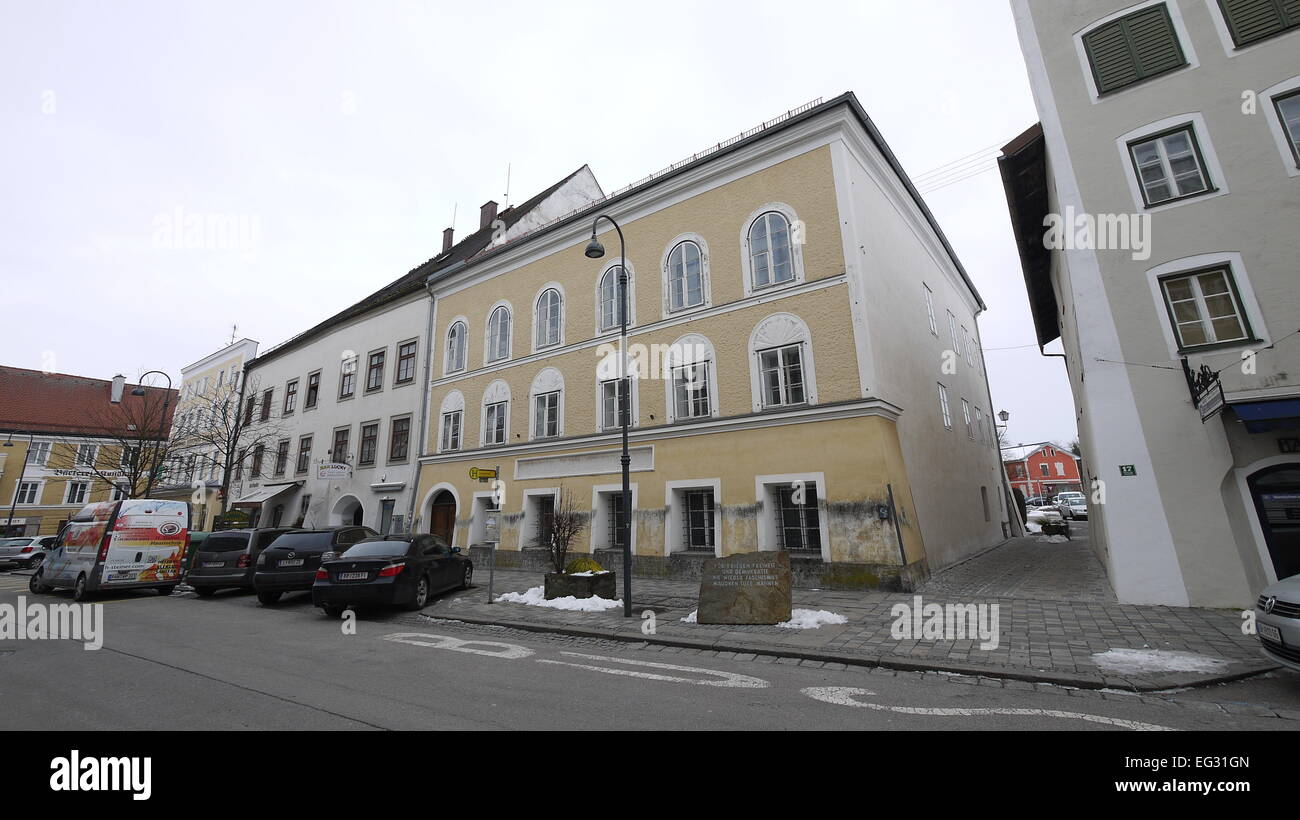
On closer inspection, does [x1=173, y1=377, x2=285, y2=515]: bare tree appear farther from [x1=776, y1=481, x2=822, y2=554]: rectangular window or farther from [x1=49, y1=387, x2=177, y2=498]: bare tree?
[x1=776, y1=481, x2=822, y2=554]: rectangular window

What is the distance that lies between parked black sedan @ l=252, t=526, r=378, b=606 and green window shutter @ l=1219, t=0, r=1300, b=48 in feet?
68.7

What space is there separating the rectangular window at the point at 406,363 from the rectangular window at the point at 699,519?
587 inches

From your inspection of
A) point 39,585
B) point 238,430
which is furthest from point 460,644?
point 238,430

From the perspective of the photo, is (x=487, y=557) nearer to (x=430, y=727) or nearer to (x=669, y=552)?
(x=669, y=552)

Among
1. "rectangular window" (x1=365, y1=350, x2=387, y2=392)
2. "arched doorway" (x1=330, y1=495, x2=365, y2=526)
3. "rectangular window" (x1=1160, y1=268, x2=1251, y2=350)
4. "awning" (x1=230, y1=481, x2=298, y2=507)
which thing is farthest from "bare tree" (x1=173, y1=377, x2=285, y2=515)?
"rectangular window" (x1=1160, y1=268, x2=1251, y2=350)

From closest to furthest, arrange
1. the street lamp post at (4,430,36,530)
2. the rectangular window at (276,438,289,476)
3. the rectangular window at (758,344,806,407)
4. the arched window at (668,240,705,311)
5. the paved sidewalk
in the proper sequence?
the paved sidewalk
the rectangular window at (758,344,806,407)
the arched window at (668,240,705,311)
the rectangular window at (276,438,289,476)
the street lamp post at (4,430,36,530)

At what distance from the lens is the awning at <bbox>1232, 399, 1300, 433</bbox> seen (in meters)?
8.19

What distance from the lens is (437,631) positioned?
922 cm

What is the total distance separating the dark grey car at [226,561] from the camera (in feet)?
45.0

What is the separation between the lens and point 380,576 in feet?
34.1

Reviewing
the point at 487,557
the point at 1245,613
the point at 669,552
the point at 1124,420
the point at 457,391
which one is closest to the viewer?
the point at 1245,613

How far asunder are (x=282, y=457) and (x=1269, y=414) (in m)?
35.6
